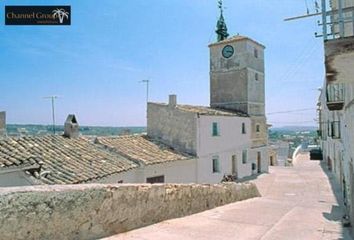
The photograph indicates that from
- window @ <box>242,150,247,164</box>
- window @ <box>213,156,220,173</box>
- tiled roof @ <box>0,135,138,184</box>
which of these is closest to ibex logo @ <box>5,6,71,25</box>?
tiled roof @ <box>0,135,138,184</box>

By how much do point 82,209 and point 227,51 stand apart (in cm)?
A: 2795

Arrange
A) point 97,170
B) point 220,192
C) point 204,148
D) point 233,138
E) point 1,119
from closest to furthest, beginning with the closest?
1. point 220,192
2. point 97,170
3. point 1,119
4. point 204,148
5. point 233,138

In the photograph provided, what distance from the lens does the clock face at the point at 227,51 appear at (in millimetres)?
30942

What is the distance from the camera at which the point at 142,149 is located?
20812 mm

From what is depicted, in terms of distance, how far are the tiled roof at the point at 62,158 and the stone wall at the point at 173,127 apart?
6869 mm

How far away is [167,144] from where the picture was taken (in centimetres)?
2464

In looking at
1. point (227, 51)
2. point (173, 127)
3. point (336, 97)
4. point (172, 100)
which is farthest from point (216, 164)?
point (336, 97)

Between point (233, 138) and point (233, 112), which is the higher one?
point (233, 112)

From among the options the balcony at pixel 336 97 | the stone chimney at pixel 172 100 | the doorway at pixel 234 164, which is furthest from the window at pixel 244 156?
the balcony at pixel 336 97

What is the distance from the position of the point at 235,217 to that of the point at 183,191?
4.24ft

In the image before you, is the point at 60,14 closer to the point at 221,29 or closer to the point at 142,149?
the point at 142,149

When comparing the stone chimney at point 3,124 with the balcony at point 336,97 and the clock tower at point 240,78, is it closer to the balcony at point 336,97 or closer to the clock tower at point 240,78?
the balcony at point 336,97

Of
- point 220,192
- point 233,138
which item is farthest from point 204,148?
point 220,192

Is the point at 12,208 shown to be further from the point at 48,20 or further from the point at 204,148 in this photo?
the point at 204,148
